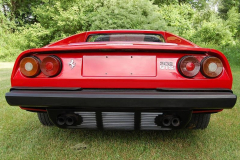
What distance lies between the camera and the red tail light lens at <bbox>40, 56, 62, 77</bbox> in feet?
5.05

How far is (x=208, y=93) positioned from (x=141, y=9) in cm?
1409

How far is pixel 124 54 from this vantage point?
154cm

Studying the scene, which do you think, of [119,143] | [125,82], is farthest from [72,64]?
[119,143]

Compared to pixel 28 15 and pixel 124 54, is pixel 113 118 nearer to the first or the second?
pixel 124 54

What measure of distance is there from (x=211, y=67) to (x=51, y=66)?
4.30 ft

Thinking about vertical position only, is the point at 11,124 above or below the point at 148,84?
below

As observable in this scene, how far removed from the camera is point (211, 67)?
1.50m

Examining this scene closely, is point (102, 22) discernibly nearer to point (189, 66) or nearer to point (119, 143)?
point (119, 143)

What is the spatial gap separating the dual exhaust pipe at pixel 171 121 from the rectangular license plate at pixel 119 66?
0.42 metres

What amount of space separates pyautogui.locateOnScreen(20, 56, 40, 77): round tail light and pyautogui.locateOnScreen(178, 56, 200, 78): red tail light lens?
118cm

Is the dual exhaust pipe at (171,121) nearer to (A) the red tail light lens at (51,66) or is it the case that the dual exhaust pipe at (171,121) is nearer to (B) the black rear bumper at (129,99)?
(B) the black rear bumper at (129,99)

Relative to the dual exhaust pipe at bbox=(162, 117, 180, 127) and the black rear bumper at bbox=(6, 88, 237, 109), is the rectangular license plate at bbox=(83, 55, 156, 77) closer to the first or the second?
the black rear bumper at bbox=(6, 88, 237, 109)

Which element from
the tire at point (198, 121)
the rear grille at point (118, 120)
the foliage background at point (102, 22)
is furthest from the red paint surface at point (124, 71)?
the foliage background at point (102, 22)

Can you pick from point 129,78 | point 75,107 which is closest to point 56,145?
point 75,107
